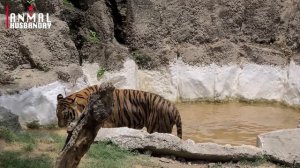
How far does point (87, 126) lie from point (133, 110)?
388cm

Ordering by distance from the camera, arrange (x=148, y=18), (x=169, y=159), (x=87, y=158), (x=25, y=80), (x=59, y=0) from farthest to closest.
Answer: (x=148, y=18) < (x=59, y=0) < (x=25, y=80) < (x=169, y=159) < (x=87, y=158)

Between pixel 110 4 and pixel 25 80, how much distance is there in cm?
280

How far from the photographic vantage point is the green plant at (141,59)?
11.0 m

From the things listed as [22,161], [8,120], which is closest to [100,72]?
[8,120]

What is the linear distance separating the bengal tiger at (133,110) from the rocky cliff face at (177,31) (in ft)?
5.77

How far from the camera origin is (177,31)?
1139 cm

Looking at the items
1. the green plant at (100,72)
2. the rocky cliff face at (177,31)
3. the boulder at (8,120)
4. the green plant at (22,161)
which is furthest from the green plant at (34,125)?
the green plant at (22,161)

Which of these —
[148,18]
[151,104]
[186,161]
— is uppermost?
[148,18]

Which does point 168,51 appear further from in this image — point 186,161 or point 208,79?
point 186,161

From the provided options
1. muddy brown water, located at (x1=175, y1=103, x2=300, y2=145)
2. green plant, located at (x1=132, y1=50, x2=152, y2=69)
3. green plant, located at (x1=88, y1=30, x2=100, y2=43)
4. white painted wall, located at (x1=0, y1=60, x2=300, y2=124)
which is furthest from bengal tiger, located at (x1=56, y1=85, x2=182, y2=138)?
green plant, located at (x1=132, y1=50, x2=152, y2=69)

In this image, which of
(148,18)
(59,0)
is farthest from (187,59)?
(59,0)

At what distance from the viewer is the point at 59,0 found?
9789 mm

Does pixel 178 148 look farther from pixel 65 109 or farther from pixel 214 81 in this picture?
pixel 214 81

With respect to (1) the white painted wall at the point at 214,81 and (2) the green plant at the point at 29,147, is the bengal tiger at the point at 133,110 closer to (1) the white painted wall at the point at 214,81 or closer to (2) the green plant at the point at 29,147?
(2) the green plant at the point at 29,147
